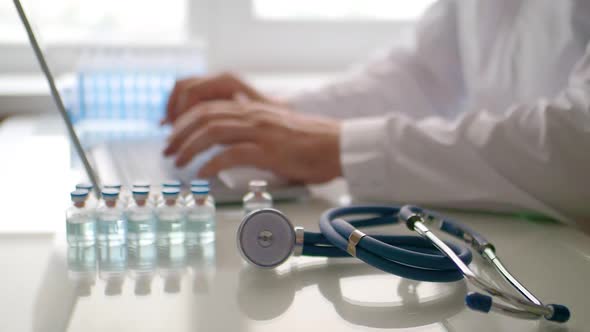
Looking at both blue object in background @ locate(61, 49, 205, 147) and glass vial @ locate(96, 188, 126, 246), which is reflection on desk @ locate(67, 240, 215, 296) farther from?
blue object in background @ locate(61, 49, 205, 147)

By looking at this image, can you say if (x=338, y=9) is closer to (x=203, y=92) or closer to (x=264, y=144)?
(x=203, y=92)

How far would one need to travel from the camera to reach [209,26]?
7.05ft

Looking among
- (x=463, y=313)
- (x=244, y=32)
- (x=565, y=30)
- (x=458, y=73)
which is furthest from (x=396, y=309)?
(x=244, y=32)

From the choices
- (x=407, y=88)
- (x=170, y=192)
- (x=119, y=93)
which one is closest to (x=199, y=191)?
(x=170, y=192)

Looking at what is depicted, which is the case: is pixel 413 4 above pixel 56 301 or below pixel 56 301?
above

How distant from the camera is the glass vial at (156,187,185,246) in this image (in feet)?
2.24

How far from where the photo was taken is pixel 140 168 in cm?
102

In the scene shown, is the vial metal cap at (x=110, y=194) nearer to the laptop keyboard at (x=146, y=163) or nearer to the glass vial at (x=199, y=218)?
the glass vial at (x=199, y=218)

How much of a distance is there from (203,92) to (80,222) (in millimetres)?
613

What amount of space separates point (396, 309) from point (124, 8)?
1800 mm

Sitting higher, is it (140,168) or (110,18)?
(110,18)

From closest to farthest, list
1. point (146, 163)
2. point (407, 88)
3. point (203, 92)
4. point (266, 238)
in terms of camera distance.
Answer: point (266, 238) → point (146, 163) → point (203, 92) → point (407, 88)

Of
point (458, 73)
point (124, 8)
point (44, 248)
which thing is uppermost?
point (124, 8)

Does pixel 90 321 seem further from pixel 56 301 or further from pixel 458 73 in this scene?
pixel 458 73
